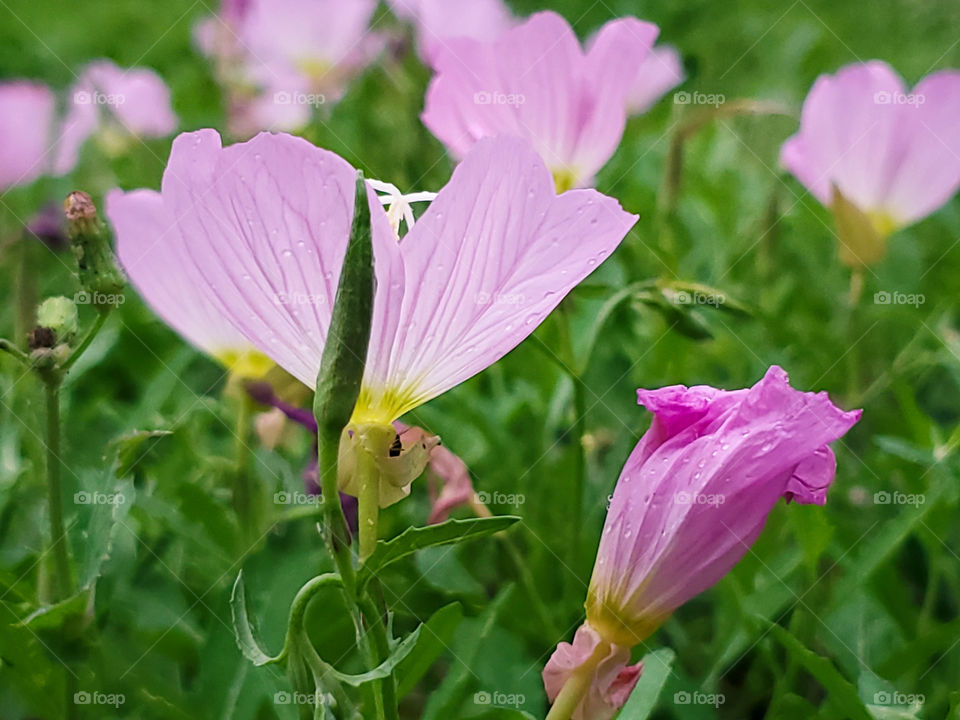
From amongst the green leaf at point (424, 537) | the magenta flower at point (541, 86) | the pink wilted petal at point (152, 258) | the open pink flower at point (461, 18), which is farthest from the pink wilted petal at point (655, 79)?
the green leaf at point (424, 537)

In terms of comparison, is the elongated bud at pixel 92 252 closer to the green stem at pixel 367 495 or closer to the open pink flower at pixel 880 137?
the green stem at pixel 367 495

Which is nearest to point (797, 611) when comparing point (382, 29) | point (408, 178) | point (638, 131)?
point (408, 178)

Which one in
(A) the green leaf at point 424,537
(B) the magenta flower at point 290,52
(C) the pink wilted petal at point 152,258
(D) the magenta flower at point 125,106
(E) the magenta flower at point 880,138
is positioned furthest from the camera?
(B) the magenta flower at point 290,52

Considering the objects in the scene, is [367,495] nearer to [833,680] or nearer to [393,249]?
[393,249]

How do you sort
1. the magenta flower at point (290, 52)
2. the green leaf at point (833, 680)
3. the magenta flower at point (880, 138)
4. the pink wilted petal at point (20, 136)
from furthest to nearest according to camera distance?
the magenta flower at point (290, 52) < the pink wilted petal at point (20, 136) < the magenta flower at point (880, 138) < the green leaf at point (833, 680)

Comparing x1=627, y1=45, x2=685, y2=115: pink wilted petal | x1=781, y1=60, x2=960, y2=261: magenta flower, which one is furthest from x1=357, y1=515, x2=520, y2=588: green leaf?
x1=627, y1=45, x2=685, y2=115: pink wilted petal
